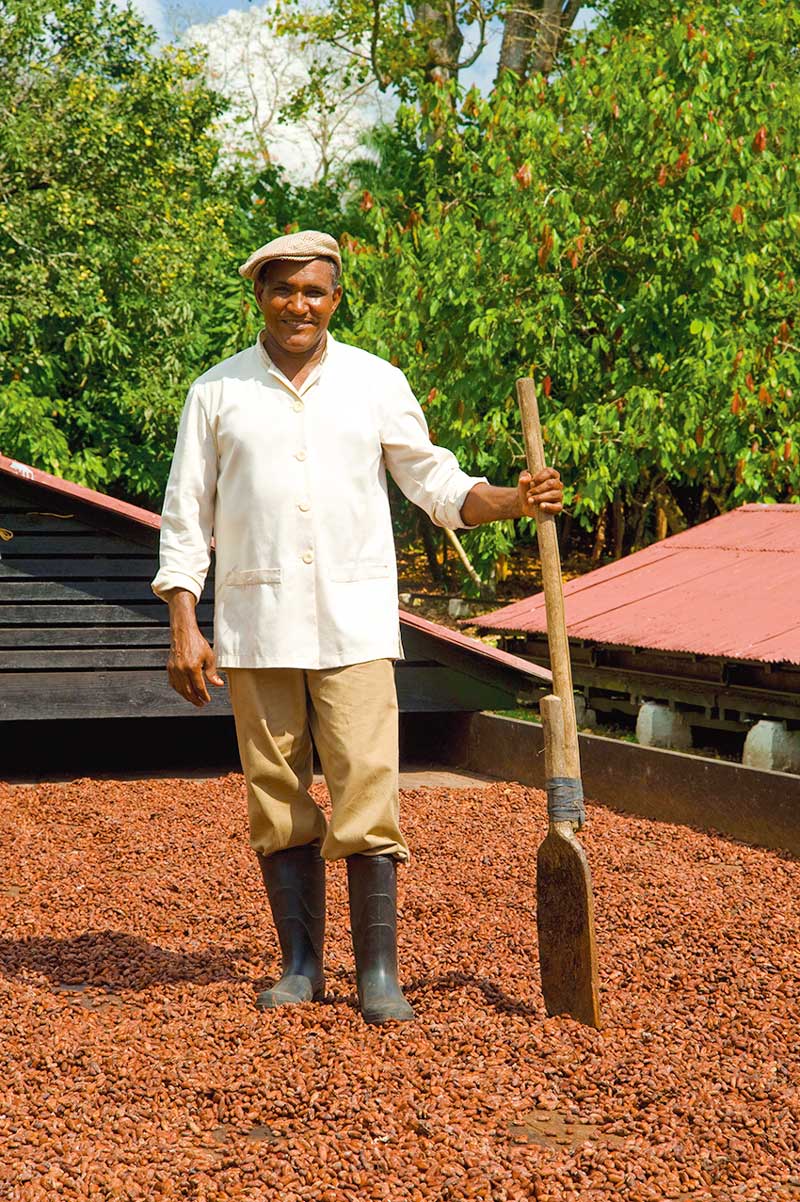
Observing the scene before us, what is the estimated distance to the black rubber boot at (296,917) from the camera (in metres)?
3.58

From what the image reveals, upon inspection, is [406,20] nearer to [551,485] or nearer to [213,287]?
[213,287]

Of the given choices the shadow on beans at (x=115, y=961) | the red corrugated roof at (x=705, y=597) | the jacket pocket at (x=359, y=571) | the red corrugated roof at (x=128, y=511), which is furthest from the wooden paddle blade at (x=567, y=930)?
the red corrugated roof at (x=128, y=511)

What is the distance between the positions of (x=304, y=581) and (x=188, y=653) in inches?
13.4

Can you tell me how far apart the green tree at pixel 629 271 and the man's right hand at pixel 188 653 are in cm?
767

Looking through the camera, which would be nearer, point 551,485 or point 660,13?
point 551,485

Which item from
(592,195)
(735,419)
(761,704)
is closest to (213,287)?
(592,195)

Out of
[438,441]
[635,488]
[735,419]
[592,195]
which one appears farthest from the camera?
[635,488]

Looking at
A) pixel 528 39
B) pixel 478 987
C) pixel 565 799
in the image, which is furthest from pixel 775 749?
pixel 528 39

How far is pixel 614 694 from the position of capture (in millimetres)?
8844

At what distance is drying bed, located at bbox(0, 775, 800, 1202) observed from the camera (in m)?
2.69

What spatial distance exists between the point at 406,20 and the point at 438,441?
9.32m

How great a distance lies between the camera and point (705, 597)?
27.2ft

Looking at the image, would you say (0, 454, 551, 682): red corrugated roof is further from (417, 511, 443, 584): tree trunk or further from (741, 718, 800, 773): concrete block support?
(417, 511, 443, 584): tree trunk

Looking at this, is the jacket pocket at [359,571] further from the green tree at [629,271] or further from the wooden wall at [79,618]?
the green tree at [629,271]
